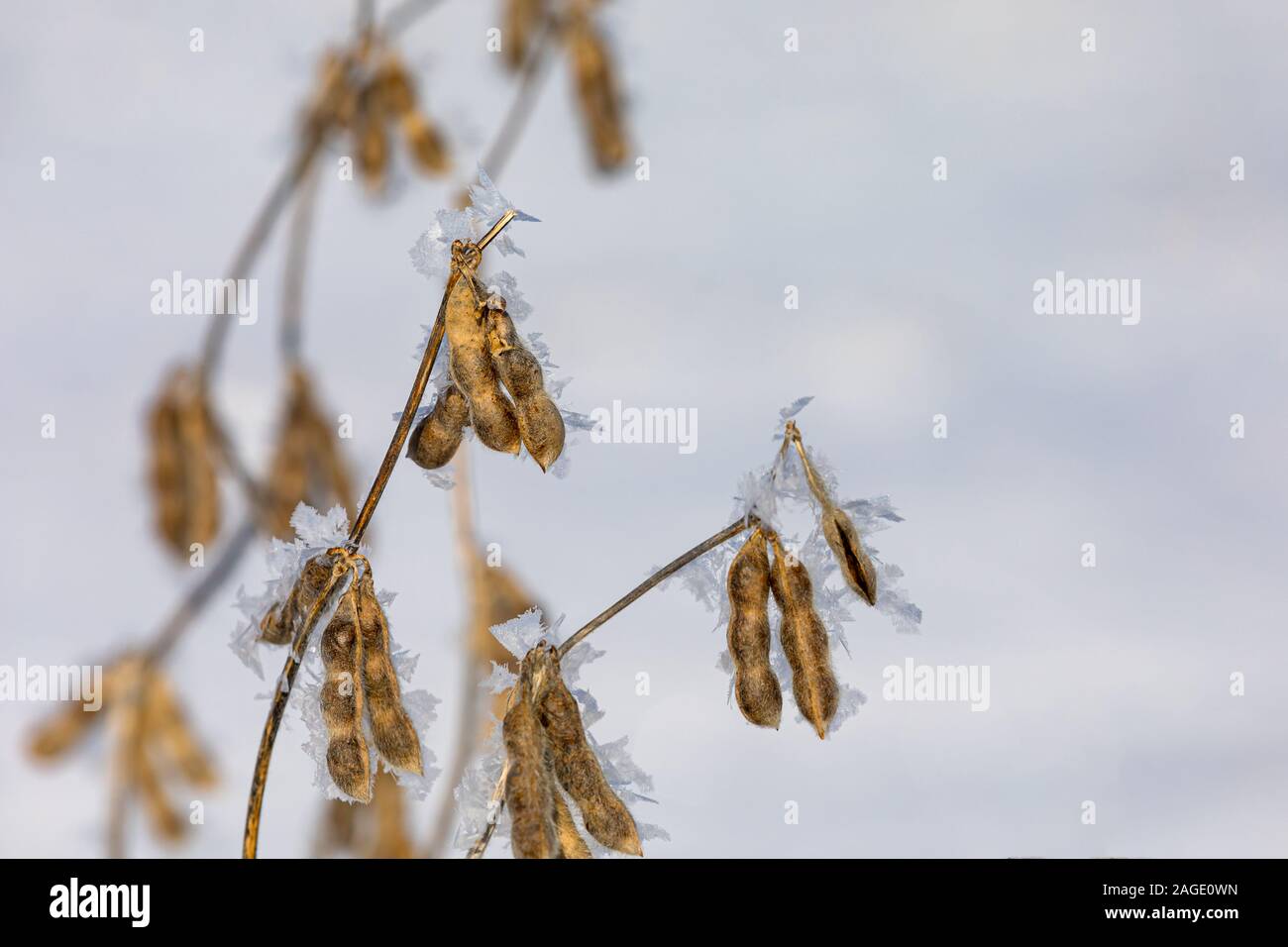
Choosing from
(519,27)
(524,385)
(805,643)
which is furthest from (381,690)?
(519,27)

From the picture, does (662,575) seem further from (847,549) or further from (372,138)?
(372,138)

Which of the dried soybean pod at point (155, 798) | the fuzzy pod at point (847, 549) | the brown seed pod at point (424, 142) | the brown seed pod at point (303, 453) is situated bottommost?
the dried soybean pod at point (155, 798)

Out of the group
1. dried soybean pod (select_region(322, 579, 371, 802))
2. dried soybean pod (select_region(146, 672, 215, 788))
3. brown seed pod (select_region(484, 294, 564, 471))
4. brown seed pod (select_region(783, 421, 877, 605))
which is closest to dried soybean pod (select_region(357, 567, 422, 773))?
dried soybean pod (select_region(322, 579, 371, 802))

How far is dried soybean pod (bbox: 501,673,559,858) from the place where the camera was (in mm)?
1453

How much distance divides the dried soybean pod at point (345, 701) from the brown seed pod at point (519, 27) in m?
2.66

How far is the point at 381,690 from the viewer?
1596mm

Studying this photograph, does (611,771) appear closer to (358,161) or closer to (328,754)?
(328,754)

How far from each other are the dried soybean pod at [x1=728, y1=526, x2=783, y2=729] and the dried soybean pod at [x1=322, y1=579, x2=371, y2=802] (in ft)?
1.67

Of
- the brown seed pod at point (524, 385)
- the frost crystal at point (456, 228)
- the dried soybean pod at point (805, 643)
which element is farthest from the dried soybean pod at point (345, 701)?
the dried soybean pod at point (805, 643)

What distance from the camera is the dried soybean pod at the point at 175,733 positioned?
11.8ft

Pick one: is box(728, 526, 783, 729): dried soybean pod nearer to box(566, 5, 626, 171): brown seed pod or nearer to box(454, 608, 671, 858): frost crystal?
box(454, 608, 671, 858): frost crystal

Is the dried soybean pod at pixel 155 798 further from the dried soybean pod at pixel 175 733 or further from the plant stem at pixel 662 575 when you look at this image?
the plant stem at pixel 662 575
